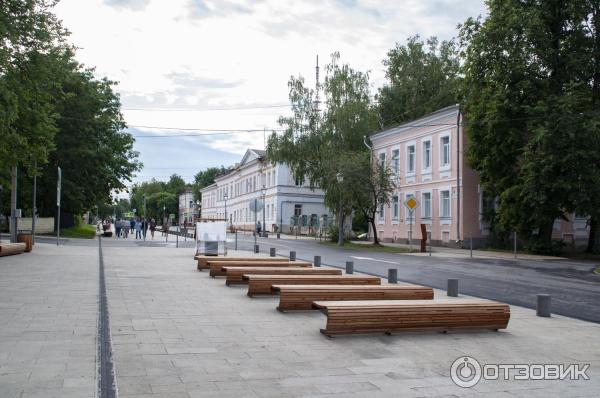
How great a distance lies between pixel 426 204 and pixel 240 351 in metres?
38.1

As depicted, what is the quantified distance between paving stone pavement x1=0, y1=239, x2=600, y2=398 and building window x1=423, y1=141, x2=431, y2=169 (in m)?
32.6

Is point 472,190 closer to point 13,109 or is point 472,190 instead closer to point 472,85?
point 472,85

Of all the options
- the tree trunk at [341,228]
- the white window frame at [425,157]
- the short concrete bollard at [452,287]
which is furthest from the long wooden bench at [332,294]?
the white window frame at [425,157]

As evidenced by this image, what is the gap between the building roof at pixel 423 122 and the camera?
133 ft

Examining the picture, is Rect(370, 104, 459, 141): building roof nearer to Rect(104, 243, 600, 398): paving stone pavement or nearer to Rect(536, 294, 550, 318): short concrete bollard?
Rect(536, 294, 550, 318): short concrete bollard

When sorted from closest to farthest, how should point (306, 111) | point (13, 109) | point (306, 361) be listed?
point (306, 361) → point (13, 109) → point (306, 111)

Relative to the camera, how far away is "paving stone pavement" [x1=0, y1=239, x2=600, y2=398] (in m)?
5.65

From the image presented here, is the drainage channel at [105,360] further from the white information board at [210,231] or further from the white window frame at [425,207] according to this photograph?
the white window frame at [425,207]

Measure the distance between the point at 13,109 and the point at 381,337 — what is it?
16.0 meters

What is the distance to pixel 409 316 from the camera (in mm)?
8422

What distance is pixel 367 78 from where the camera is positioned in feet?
158

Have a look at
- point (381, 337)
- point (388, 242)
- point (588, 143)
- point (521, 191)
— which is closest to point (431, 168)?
point (388, 242)

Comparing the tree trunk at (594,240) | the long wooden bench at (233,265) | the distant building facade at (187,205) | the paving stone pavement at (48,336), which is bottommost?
the paving stone pavement at (48,336)

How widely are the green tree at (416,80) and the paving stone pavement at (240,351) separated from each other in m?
47.9
